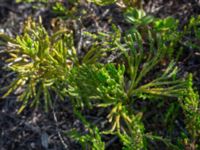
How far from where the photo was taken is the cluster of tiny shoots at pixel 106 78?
69.3 inches

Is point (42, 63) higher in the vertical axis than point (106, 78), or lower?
higher

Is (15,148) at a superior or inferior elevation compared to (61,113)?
inferior

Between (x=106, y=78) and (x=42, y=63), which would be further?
(x=42, y=63)

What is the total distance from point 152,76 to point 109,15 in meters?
0.45

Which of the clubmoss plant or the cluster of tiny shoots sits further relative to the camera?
the clubmoss plant

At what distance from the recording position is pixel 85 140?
1932 mm

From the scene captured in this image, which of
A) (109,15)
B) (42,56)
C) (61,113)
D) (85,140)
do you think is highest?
(109,15)

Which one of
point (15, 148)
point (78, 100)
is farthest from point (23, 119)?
point (78, 100)

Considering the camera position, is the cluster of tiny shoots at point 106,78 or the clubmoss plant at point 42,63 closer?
the cluster of tiny shoots at point 106,78

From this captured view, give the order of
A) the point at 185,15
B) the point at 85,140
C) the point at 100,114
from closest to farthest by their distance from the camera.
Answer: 1. the point at 85,140
2. the point at 100,114
3. the point at 185,15

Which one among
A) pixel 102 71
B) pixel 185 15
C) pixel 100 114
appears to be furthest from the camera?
pixel 185 15

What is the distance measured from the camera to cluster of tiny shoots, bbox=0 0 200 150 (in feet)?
5.78

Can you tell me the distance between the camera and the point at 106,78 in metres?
1.71

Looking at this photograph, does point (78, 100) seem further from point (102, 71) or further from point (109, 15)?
point (109, 15)
